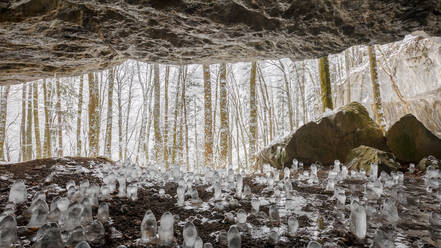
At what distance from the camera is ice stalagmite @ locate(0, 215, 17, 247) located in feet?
4.58

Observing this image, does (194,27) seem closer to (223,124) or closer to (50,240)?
(50,240)

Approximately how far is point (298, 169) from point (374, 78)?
4662 millimetres

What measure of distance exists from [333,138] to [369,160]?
135 cm

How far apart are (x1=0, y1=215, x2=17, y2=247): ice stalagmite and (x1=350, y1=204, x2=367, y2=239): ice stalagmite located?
8.12 feet

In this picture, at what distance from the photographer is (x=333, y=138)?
6391mm

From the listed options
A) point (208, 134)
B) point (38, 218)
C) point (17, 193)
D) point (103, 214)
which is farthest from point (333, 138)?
point (17, 193)

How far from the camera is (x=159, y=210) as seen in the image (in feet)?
7.85

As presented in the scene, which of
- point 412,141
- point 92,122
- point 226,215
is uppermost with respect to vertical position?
point 92,122

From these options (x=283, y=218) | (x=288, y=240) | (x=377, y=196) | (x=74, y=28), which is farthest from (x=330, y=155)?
(x=74, y=28)

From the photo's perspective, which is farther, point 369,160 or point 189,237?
point 369,160

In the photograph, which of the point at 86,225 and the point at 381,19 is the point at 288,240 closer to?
the point at 86,225

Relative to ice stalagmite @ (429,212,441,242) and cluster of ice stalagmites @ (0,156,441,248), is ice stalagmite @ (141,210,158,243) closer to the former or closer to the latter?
cluster of ice stalagmites @ (0,156,441,248)

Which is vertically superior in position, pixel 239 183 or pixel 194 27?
pixel 194 27

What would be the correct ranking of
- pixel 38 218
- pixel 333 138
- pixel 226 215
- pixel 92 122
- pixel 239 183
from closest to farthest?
1. pixel 38 218
2. pixel 226 215
3. pixel 239 183
4. pixel 333 138
5. pixel 92 122
